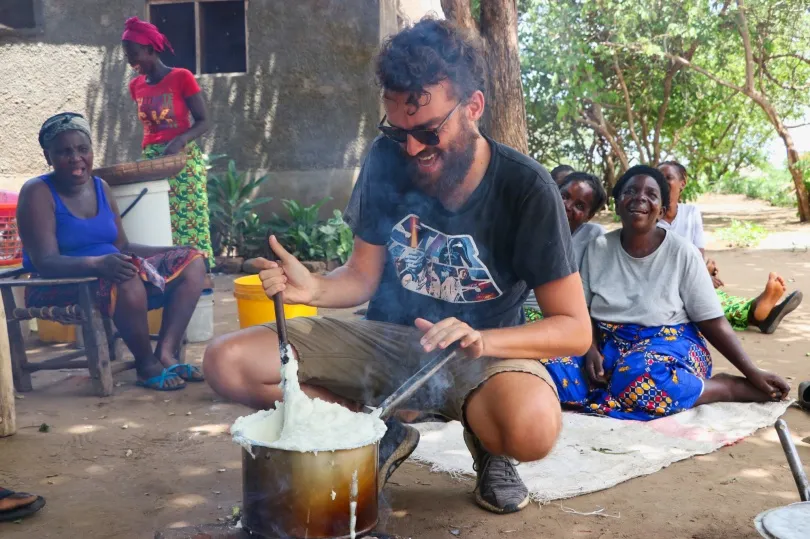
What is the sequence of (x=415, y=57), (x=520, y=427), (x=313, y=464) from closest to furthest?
(x=313, y=464) < (x=520, y=427) < (x=415, y=57)

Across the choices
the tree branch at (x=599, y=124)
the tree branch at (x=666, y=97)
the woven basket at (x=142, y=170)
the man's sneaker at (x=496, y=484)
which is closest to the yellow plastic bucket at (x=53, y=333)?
the woven basket at (x=142, y=170)

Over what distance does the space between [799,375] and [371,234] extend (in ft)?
9.89

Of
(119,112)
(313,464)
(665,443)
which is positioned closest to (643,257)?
(665,443)

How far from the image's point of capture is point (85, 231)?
4375 millimetres

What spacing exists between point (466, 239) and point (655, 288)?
1.71 metres

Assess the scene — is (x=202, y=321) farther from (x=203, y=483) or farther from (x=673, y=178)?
(x=673, y=178)

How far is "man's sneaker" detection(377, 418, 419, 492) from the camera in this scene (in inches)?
107

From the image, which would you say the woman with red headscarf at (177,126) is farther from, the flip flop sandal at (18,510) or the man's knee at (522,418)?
the man's knee at (522,418)

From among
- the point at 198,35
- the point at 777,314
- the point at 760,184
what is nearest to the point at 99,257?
the point at 777,314

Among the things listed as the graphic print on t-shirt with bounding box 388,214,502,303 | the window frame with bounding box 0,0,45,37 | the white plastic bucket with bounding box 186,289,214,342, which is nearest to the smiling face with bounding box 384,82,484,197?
the graphic print on t-shirt with bounding box 388,214,502,303

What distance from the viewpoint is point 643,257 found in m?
4.10

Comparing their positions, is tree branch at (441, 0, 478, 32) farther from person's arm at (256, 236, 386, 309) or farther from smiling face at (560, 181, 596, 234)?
person's arm at (256, 236, 386, 309)

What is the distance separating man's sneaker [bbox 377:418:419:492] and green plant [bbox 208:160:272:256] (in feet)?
19.6

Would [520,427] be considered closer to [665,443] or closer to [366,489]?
[366,489]
